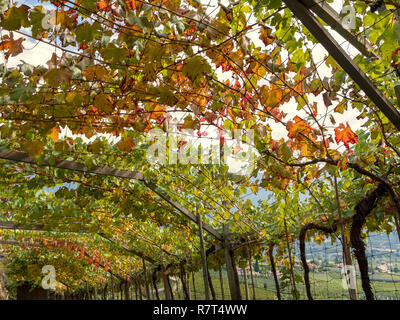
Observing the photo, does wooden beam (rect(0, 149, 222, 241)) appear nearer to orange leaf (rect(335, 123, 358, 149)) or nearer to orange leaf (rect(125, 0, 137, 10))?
orange leaf (rect(125, 0, 137, 10))

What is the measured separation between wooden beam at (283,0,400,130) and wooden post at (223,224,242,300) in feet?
12.4

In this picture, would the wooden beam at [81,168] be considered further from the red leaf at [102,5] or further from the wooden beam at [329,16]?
the wooden beam at [329,16]

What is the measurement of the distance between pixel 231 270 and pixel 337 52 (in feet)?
13.7

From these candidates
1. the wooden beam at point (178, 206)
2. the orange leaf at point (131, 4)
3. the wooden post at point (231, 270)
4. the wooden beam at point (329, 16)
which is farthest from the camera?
the wooden post at point (231, 270)

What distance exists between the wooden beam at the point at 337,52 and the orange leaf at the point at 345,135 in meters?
0.31

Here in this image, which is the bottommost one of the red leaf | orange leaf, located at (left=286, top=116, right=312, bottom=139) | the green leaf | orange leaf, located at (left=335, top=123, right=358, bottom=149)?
orange leaf, located at (left=335, top=123, right=358, bottom=149)

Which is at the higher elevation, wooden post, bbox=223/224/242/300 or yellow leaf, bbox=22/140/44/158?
yellow leaf, bbox=22/140/44/158

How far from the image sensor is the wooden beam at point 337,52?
1204 millimetres

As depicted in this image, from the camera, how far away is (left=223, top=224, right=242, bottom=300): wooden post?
16.0 ft

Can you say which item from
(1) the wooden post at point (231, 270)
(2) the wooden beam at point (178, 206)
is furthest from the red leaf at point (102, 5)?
(1) the wooden post at point (231, 270)

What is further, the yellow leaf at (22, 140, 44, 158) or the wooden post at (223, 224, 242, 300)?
the wooden post at (223, 224, 242, 300)

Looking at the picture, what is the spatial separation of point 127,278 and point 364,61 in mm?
13858

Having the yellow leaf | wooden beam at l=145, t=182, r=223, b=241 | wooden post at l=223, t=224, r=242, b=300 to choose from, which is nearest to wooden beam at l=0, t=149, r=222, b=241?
wooden beam at l=145, t=182, r=223, b=241
